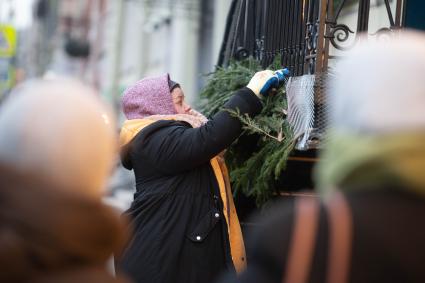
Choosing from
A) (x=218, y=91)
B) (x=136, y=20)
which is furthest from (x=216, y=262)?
(x=136, y=20)

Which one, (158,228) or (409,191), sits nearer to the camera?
(409,191)

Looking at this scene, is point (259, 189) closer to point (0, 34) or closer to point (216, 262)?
point (216, 262)

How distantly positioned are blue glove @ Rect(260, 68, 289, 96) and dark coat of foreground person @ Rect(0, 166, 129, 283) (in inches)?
88.9

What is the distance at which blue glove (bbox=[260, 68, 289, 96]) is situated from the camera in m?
4.09

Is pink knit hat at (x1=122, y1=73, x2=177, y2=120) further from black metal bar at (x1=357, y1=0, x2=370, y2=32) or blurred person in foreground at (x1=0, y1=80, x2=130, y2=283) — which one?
blurred person in foreground at (x1=0, y1=80, x2=130, y2=283)

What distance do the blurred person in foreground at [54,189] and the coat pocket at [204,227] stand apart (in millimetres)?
1911

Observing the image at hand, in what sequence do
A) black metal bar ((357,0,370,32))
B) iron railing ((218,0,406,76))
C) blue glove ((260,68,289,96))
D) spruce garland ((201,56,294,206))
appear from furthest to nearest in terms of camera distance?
black metal bar ((357,0,370,32)), iron railing ((218,0,406,76)), spruce garland ((201,56,294,206)), blue glove ((260,68,289,96))

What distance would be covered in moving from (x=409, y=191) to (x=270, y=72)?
230 centimetres

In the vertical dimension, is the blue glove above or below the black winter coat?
above

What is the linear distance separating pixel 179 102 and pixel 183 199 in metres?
0.59

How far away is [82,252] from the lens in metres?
1.88

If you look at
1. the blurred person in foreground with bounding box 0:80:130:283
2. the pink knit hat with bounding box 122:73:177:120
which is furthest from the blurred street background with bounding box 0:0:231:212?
the blurred person in foreground with bounding box 0:80:130:283

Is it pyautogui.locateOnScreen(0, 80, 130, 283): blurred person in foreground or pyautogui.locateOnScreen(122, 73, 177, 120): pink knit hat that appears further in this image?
pyautogui.locateOnScreen(122, 73, 177, 120): pink knit hat

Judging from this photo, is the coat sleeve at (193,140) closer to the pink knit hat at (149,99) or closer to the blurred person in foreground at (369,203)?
the pink knit hat at (149,99)
